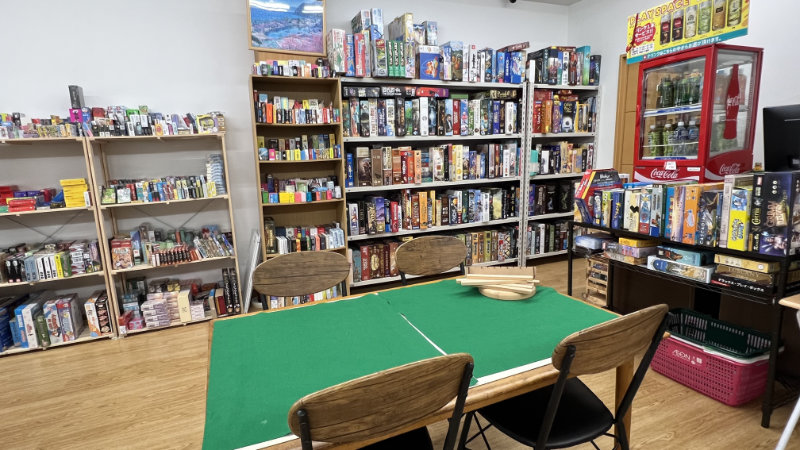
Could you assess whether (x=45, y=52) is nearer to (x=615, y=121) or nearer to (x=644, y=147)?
(x=644, y=147)

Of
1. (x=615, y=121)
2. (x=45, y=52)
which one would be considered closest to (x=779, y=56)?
(x=615, y=121)

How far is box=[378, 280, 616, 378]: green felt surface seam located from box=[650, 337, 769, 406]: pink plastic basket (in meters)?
1.13

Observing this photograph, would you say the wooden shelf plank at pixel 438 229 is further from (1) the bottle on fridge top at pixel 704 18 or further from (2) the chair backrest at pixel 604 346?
(2) the chair backrest at pixel 604 346

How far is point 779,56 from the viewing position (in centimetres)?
303

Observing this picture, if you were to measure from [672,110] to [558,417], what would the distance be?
7.88ft

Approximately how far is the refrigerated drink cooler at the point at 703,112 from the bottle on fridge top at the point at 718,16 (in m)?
0.25

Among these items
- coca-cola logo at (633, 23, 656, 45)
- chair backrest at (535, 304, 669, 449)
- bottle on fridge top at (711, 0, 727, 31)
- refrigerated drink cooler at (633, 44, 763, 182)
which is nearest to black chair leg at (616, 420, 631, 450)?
chair backrest at (535, 304, 669, 449)

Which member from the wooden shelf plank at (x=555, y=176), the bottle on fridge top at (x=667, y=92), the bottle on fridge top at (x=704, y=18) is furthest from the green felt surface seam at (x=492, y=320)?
the wooden shelf plank at (x=555, y=176)

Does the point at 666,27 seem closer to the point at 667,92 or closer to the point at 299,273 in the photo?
the point at 667,92

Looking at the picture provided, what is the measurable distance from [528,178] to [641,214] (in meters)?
1.97

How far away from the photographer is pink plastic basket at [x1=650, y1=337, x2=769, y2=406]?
207 cm

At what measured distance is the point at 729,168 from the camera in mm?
2717

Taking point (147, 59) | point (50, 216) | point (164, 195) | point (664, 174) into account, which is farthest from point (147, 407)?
point (664, 174)

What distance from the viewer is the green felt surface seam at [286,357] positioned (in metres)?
0.98
